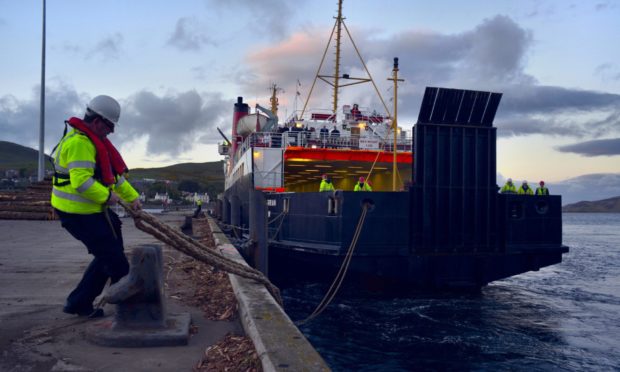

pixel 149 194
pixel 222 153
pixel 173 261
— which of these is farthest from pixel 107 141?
pixel 149 194

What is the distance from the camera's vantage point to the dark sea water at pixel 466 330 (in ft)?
20.5

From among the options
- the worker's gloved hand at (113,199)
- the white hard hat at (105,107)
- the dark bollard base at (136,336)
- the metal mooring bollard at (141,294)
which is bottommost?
the dark bollard base at (136,336)

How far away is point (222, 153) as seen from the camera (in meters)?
33.3

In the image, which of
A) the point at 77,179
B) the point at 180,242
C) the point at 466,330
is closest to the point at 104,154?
the point at 77,179

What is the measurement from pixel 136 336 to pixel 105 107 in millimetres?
1889

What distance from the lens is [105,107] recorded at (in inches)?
162

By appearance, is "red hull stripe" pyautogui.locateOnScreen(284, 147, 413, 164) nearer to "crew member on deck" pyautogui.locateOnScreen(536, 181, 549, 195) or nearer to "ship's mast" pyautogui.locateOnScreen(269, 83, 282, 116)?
"crew member on deck" pyautogui.locateOnScreen(536, 181, 549, 195)

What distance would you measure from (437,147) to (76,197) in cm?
700

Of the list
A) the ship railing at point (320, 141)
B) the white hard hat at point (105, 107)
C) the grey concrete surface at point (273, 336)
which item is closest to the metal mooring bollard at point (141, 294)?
the grey concrete surface at point (273, 336)

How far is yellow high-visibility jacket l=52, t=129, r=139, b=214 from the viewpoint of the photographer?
12.4 ft

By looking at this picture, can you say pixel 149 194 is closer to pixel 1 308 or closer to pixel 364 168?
pixel 364 168

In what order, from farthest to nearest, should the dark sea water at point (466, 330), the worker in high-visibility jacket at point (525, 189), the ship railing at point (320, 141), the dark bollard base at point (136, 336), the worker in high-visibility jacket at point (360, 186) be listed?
the worker in high-visibility jacket at point (525, 189)
the ship railing at point (320, 141)
the worker in high-visibility jacket at point (360, 186)
the dark sea water at point (466, 330)
the dark bollard base at point (136, 336)

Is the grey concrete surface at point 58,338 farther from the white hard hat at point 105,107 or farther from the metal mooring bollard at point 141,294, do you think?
the white hard hat at point 105,107

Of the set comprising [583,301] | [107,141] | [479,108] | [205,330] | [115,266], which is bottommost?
[583,301]
